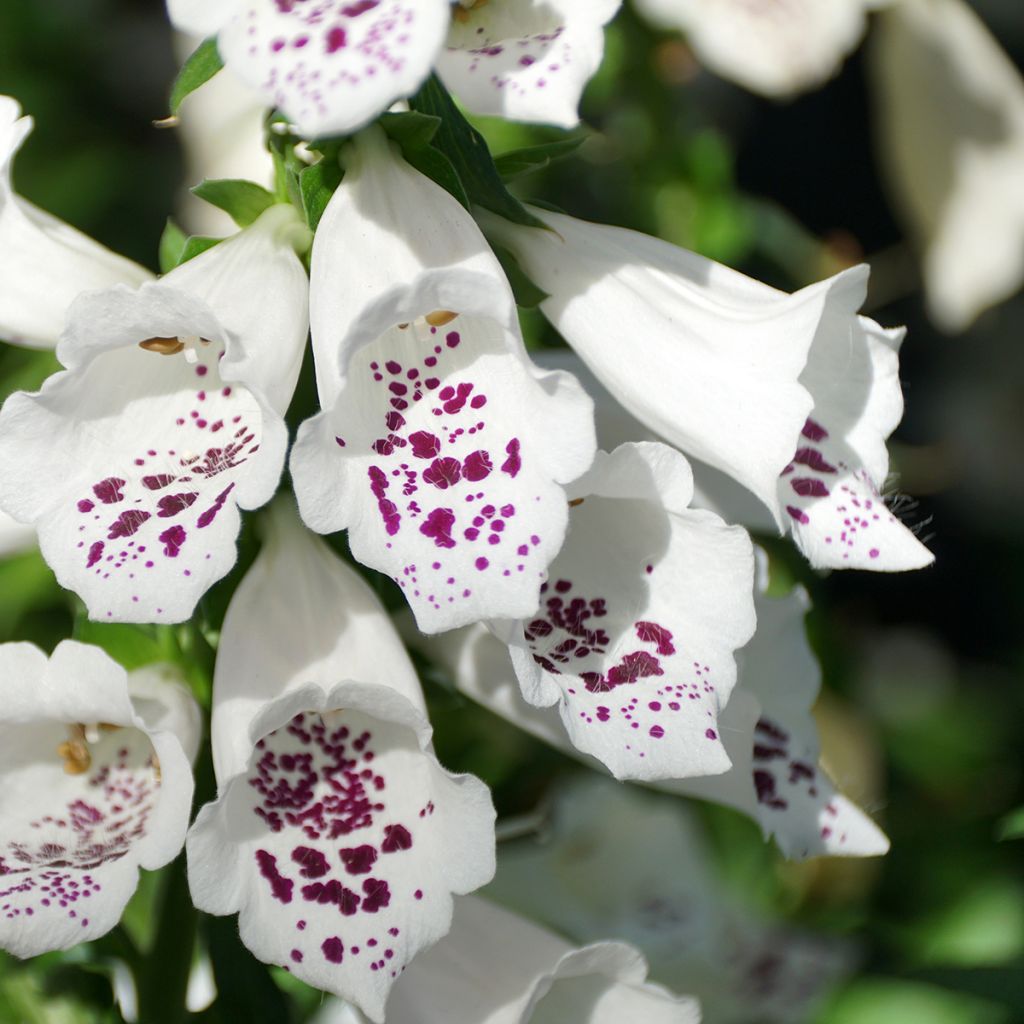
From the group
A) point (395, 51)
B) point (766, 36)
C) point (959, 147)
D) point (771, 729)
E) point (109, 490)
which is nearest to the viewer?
point (395, 51)

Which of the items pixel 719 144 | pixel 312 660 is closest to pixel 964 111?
pixel 719 144

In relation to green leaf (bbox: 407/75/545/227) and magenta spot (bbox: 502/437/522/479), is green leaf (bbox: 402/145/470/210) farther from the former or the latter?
magenta spot (bbox: 502/437/522/479)

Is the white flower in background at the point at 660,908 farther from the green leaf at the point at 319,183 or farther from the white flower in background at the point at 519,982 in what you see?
the green leaf at the point at 319,183

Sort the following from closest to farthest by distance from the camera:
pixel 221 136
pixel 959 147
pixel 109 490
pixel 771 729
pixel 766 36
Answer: pixel 109 490 → pixel 771 729 → pixel 766 36 → pixel 221 136 → pixel 959 147

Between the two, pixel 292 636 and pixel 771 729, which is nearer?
pixel 292 636

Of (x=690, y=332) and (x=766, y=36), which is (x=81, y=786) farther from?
(x=766, y=36)

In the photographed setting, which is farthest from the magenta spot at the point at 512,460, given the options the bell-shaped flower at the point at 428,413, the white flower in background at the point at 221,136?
the white flower in background at the point at 221,136

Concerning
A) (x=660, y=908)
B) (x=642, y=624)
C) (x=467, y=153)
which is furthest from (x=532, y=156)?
(x=660, y=908)
